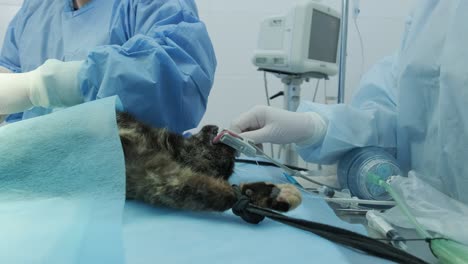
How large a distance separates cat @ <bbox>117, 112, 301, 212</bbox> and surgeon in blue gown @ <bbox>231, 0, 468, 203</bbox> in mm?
299

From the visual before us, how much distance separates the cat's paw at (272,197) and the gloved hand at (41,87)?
0.45 metres

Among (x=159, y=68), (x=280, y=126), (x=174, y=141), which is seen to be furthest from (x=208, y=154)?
(x=280, y=126)

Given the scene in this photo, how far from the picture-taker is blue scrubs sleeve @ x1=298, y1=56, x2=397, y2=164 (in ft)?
3.01

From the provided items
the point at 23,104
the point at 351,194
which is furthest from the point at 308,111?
the point at 23,104

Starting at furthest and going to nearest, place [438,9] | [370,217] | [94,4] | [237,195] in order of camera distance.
A: [94,4] < [438,9] < [370,217] < [237,195]

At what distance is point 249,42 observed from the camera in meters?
2.05

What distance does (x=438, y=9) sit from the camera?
85 centimetres

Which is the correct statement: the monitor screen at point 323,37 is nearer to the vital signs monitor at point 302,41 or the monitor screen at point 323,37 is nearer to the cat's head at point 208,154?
the vital signs monitor at point 302,41

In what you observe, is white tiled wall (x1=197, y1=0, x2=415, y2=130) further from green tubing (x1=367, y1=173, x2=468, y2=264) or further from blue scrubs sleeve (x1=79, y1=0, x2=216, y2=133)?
green tubing (x1=367, y1=173, x2=468, y2=264)

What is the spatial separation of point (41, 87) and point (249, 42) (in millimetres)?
1497

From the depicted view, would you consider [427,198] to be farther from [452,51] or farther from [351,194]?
[452,51]

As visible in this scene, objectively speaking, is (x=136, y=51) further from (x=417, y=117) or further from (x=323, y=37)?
(x=323, y=37)

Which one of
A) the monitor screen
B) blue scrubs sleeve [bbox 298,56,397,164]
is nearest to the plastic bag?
blue scrubs sleeve [bbox 298,56,397,164]

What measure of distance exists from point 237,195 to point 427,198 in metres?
0.47
